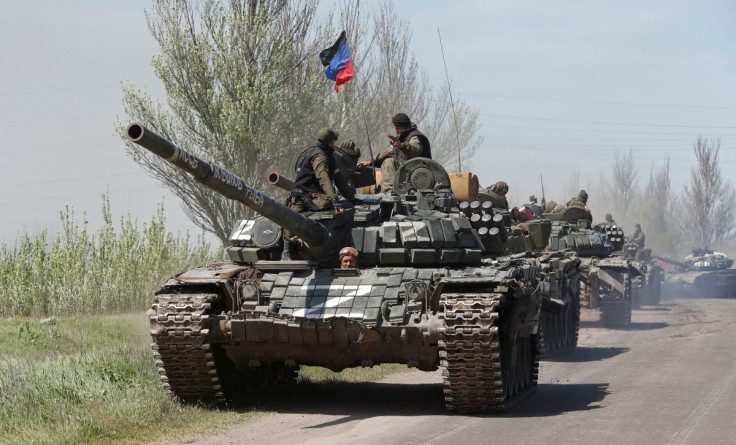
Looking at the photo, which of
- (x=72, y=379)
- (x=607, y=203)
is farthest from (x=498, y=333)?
(x=607, y=203)

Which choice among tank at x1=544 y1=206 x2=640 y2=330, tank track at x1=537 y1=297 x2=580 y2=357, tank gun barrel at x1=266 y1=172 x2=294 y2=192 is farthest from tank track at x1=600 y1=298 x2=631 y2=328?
tank gun barrel at x1=266 y1=172 x2=294 y2=192

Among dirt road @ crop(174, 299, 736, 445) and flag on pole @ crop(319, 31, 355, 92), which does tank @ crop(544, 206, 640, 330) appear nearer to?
dirt road @ crop(174, 299, 736, 445)

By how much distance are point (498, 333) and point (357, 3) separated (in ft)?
71.4

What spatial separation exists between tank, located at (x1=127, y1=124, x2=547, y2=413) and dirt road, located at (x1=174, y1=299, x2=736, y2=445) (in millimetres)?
582

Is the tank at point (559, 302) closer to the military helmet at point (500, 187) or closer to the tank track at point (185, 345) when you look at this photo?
the military helmet at point (500, 187)

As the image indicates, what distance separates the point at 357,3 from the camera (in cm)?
3269

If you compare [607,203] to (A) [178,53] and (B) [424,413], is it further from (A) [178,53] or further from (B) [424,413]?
(B) [424,413]

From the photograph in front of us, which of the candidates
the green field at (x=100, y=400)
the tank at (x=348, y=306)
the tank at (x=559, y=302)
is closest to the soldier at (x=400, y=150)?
the tank at (x=348, y=306)

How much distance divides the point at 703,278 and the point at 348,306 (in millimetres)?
30355

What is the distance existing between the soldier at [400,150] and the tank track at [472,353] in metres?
4.71

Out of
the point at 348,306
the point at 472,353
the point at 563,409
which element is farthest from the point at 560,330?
the point at 472,353

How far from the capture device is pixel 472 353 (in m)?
11.8

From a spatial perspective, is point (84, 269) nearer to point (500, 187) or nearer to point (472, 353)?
point (500, 187)

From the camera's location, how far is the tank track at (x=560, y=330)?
19859mm
